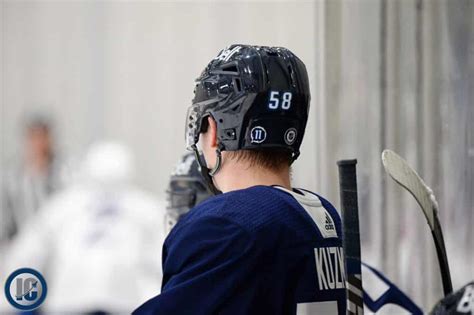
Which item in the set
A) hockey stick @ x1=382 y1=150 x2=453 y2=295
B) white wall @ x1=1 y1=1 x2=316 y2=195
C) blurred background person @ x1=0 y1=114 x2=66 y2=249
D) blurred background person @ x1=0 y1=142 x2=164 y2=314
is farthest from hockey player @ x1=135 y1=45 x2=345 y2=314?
white wall @ x1=1 y1=1 x2=316 y2=195

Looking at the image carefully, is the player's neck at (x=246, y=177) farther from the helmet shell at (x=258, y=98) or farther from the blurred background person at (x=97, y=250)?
the blurred background person at (x=97, y=250)

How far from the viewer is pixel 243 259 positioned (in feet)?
4.14

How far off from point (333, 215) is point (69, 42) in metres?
7.86

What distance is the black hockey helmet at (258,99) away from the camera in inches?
56.0

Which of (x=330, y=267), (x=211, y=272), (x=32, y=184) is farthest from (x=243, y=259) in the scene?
(x=32, y=184)

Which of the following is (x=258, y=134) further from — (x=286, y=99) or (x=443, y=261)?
(x=443, y=261)

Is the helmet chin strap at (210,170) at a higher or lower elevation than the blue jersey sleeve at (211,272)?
higher

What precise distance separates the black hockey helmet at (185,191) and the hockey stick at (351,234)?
0.69m

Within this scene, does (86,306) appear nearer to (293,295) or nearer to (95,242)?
(95,242)

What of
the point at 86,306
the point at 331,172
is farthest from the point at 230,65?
the point at 86,306

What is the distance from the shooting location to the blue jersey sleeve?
4.14ft

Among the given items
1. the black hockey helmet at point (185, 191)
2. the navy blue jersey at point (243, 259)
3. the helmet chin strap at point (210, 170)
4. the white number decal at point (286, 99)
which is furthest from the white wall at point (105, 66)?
the navy blue jersey at point (243, 259)

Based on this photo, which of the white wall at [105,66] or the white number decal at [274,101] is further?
the white wall at [105,66]

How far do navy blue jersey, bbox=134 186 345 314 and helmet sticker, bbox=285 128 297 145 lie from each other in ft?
0.39
